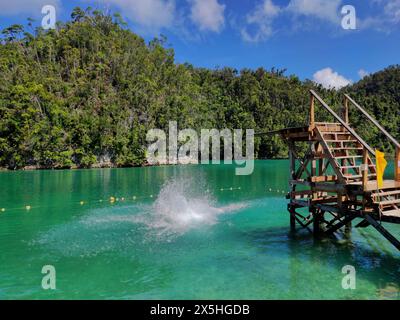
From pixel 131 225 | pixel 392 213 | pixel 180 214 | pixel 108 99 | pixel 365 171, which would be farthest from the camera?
pixel 108 99

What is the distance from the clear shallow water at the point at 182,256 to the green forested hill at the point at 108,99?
147ft

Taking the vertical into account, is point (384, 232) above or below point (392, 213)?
below

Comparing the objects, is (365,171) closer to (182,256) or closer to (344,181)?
(344,181)

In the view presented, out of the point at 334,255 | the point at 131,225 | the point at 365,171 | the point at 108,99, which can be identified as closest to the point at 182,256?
the point at 334,255

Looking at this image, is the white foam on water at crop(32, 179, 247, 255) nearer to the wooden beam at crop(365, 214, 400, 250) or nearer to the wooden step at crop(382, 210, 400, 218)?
the wooden beam at crop(365, 214, 400, 250)

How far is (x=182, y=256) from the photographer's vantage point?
12227 mm

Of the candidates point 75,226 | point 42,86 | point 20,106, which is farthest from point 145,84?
point 75,226

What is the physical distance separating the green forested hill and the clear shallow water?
147ft

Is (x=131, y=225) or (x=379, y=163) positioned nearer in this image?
(x=379, y=163)

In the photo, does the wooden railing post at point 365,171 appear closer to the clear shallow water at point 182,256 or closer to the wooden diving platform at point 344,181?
the wooden diving platform at point 344,181

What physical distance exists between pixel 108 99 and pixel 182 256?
68.2m

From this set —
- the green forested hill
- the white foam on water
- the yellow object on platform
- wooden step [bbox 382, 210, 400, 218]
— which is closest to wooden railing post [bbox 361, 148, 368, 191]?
the yellow object on platform

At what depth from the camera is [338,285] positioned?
31.5 ft

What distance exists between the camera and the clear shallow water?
9.35 metres
